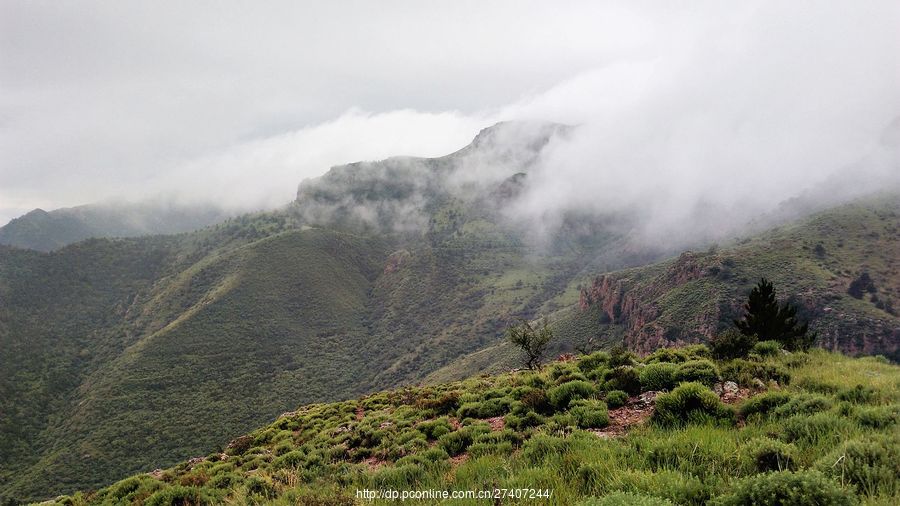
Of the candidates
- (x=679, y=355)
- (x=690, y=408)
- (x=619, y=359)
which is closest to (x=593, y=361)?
(x=619, y=359)

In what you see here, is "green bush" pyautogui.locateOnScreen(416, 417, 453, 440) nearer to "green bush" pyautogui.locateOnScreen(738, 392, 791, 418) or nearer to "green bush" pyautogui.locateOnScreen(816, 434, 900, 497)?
"green bush" pyautogui.locateOnScreen(738, 392, 791, 418)

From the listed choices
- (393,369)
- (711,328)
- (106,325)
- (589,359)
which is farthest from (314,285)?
(589,359)

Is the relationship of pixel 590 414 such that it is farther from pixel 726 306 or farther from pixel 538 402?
pixel 726 306

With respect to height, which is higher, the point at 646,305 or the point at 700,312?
the point at 700,312

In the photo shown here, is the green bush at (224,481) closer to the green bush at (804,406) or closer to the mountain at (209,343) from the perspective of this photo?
the green bush at (804,406)

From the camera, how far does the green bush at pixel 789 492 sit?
427 cm

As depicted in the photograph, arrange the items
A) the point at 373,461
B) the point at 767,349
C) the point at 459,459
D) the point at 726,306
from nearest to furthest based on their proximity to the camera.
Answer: the point at 459,459, the point at 373,461, the point at 767,349, the point at 726,306

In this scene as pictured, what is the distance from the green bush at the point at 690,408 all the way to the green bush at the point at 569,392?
309 cm

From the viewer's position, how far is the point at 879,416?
694 cm

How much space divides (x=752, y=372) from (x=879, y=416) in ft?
15.8

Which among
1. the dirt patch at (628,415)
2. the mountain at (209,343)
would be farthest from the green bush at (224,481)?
the mountain at (209,343)

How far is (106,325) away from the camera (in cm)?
16400

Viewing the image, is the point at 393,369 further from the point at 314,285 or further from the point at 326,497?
the point at 326,497

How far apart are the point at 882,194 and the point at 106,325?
26819 cm
